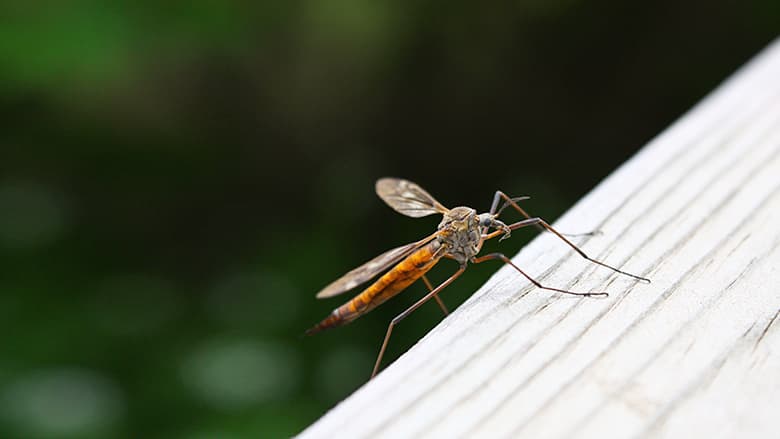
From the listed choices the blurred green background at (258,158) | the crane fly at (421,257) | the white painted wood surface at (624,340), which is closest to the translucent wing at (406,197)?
the crane fly at (421,257)

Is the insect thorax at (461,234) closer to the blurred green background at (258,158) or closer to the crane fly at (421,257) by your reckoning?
the crane fly at (421,257)

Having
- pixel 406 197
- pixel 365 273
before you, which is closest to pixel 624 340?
pixel 365 273

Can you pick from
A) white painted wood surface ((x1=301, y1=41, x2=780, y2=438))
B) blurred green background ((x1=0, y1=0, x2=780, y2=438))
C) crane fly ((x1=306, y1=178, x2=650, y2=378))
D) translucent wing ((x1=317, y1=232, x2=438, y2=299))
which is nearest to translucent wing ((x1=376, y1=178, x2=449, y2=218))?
crane fly ((x1=306, y1=178, x2=650, y2=378))

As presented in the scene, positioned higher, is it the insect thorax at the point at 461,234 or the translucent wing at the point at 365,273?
the translucent wing at the point at 365,273

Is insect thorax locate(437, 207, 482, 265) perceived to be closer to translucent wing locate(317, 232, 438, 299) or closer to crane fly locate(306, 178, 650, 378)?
crane fly locate(306, 178, 650, 378)

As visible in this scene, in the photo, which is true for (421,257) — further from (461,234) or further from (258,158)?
(258,158)

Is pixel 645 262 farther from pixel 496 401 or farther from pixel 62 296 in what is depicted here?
pixel 62 296
